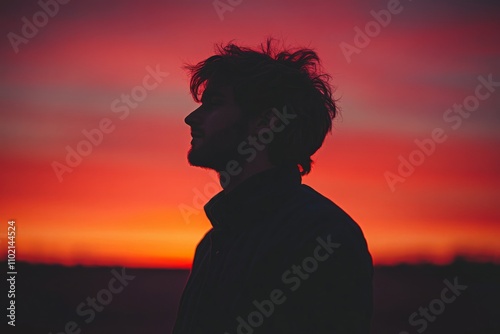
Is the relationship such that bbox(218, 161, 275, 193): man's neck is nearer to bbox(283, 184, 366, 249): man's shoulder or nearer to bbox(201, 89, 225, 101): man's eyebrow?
bbox(283, 184, 366, 249): man's shoulder

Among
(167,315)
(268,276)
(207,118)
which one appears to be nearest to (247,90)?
(207,118)

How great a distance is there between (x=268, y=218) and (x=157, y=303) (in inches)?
1773

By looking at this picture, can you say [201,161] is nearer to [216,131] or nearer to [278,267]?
[216,131]

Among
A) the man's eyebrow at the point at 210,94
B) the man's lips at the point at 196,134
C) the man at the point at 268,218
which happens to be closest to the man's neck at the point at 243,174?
the man at the point at 268,218

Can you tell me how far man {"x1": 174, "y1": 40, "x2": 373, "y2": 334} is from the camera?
9.04 ft

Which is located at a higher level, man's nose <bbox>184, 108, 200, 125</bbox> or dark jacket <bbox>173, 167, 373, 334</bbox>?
man's nose <bbox>184, 108, 200, 125</bbox>

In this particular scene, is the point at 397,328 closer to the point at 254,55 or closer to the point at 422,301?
the point at 422,301

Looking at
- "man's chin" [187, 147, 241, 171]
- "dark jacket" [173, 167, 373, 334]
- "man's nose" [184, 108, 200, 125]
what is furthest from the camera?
"man's nose" [184, 108, 200, 125]

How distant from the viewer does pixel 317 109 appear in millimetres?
3830

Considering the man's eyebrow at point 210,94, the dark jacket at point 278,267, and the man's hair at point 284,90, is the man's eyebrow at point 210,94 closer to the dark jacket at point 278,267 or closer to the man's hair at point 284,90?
the man's hair at point 284,90

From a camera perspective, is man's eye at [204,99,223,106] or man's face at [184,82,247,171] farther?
man's eye at [204,99,223,106]

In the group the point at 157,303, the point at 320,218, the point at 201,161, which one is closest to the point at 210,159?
the point at 201,161

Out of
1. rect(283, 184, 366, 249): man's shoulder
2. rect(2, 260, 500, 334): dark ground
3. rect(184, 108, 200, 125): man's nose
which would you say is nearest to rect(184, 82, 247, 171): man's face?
rect(184, 108, 200, 125): man's nose

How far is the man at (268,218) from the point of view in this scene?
2754mm
